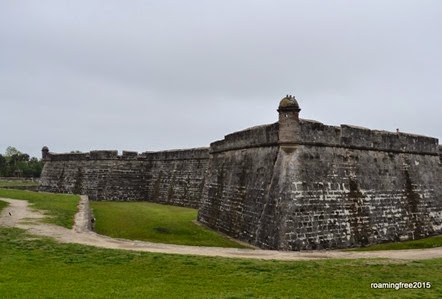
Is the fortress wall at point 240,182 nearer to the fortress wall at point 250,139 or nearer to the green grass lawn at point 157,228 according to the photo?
the fortress wall at point 250,139

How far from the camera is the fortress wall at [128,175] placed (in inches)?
1054

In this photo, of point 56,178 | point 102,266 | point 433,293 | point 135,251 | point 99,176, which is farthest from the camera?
point 56,178

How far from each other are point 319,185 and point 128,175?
61.3ft

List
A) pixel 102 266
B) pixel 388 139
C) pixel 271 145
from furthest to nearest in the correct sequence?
pixel 388 139 < pixel 271 145 < pixel 102 266

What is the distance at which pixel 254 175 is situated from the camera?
14.8 m

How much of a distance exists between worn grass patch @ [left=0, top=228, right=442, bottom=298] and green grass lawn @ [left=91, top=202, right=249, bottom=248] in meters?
4.61

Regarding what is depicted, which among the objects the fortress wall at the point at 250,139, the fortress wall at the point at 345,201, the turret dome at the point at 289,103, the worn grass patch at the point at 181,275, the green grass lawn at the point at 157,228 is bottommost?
the green grass lawn at the point at 157,228

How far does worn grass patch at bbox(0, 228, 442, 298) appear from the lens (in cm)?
634

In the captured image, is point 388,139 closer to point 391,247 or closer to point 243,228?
point 391,247

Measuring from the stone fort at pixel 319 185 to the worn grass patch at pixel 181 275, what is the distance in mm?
3162

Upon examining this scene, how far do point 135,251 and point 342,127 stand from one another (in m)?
8.64

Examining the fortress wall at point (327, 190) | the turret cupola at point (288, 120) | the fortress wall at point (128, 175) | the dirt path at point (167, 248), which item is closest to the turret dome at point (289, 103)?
the turret cupola at point (288, 120)

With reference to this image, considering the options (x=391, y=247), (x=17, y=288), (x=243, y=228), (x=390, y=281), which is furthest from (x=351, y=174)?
(x=17, y=288)

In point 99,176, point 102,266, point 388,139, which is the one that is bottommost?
point 102,266
